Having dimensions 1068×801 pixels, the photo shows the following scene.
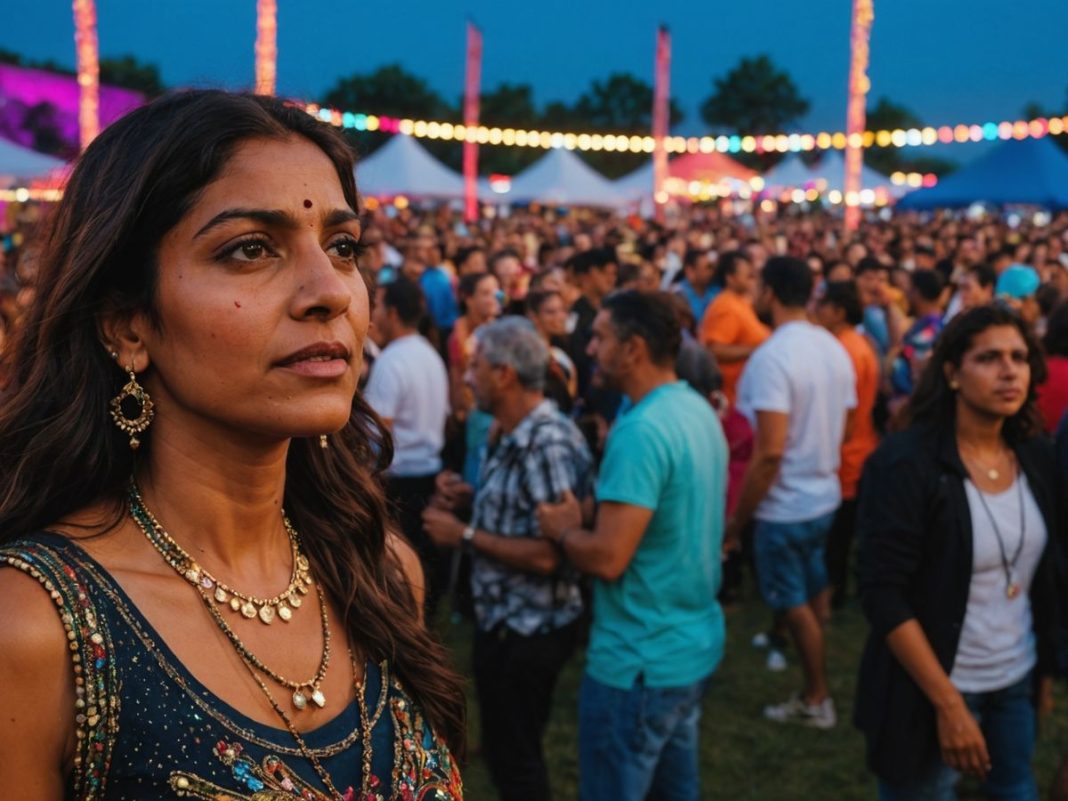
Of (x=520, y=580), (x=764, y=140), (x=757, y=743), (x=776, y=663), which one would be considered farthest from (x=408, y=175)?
(x=520, y=580)

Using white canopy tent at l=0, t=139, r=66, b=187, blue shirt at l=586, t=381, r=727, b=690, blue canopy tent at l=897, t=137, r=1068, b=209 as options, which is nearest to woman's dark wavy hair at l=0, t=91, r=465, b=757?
blue shirt at l=586, t=381, r=727, b=690

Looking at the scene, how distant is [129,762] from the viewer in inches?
49.1

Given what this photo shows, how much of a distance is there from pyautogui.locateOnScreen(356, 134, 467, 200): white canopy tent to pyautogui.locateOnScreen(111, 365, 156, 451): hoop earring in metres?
24.1

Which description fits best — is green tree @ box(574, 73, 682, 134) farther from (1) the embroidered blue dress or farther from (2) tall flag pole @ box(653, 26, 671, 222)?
(1) the embroidered blue dress

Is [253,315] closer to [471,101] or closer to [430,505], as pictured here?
[430,505]

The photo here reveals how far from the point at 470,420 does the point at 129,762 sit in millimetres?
4114

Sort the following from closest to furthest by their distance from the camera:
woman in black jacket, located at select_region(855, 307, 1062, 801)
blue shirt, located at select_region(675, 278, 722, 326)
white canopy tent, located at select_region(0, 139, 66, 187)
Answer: woman in black jacket, located at select_region(855, 307, 1062, 801)
blue shirt, located at select_region(675, 278, 722, 326)
white canopy tent, located at select_region(0, 139, 66, 187)

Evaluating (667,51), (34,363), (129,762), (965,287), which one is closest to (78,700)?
(129,762)

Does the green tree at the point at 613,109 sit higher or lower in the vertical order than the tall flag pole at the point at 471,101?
higher

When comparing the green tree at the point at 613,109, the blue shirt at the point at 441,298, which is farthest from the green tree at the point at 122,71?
the blue shirt at the point at 441,298

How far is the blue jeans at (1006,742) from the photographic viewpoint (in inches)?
126

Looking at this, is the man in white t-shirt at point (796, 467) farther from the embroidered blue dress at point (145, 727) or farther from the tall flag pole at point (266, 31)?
the tall flag pole at point (266, 31)

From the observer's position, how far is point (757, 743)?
4.96m

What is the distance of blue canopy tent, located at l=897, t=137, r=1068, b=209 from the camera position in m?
22.1
